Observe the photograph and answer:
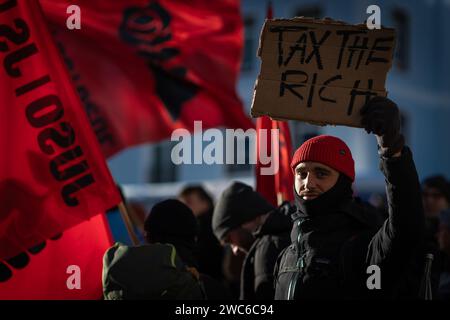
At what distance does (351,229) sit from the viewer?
3521mm

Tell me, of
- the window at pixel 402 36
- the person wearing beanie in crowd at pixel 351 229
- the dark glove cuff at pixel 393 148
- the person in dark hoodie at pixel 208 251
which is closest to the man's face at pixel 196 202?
the person in dark hoodie at pixel 208 251

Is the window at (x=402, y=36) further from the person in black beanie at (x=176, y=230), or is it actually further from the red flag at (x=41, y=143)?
the person in black beanie at (x=176, y=230)

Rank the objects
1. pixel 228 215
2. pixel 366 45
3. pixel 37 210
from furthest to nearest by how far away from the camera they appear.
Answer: pixel 228 215, pixel 37 210, pixel 366 45

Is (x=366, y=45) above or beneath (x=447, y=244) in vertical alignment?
above

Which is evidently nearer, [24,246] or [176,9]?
[24,246]

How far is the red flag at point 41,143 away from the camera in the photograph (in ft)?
14.4

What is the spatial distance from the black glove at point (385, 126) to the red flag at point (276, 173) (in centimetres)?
267

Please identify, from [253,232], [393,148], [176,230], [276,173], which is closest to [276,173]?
[276,173]

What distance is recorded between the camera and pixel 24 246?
Result: 14.1 ft

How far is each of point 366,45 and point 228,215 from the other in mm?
2076

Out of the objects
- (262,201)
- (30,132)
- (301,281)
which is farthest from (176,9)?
(301,281)

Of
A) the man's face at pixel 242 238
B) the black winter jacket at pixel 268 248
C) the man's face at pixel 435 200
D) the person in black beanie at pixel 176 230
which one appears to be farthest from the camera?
the man's face at pixel 435 200

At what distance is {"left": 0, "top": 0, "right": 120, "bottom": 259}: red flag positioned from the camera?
14.4 feet
